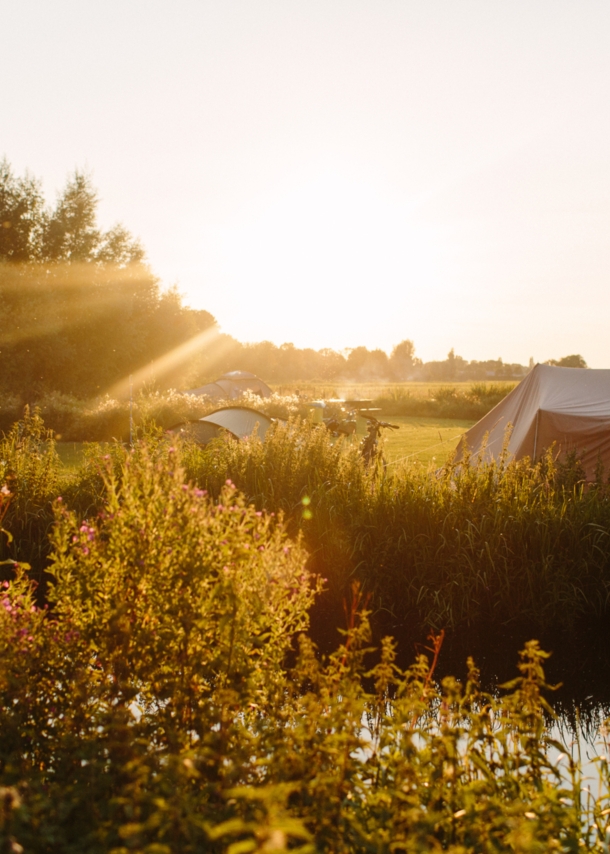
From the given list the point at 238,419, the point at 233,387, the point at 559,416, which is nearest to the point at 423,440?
the point at 238,419

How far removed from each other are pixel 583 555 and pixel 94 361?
21494 millimetres

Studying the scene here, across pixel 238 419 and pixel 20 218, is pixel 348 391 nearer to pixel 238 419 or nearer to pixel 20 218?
pixel 20 218

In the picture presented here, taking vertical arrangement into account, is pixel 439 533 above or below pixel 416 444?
below

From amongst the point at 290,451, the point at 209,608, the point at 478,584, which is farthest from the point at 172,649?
the point at 290,451

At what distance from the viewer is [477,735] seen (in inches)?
91.2

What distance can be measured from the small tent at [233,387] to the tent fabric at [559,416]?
19583 millimetres

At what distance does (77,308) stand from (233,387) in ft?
29.3

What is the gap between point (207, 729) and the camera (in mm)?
2314

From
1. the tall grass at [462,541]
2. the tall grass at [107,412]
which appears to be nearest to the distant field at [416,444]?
the tall grass at [107,412]

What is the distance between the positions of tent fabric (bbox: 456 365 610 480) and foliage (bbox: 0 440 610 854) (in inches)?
220

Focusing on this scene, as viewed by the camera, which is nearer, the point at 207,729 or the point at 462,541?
the point at 207,729

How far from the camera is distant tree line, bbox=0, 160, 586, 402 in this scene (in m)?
21.0

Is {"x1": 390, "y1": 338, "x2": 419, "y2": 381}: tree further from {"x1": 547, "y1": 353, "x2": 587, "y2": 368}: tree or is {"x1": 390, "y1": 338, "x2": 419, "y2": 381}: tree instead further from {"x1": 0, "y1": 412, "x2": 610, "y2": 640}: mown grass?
{"x1": 0, "y1": 412, "x2": 610, "y2": 640}: mown grass

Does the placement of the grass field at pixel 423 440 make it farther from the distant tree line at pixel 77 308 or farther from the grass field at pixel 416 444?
the distant tree line at pixel 77 308
